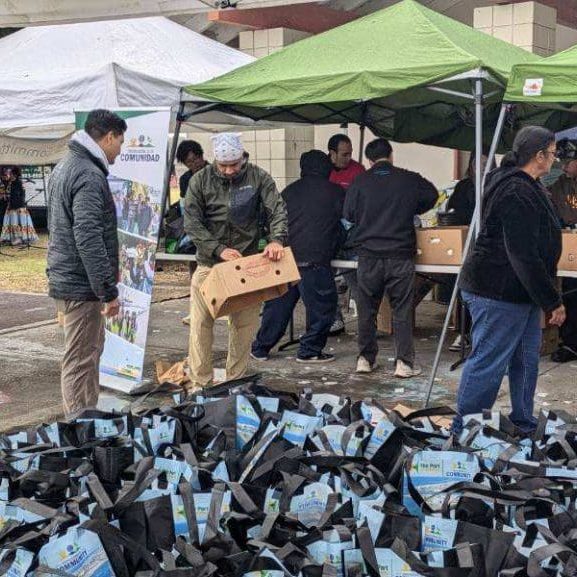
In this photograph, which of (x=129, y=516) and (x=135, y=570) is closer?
(x=135, y=570)

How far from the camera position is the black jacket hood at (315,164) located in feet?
24.6

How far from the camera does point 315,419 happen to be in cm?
363

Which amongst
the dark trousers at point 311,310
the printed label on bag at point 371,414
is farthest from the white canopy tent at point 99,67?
the printed label on bag at point 371,414

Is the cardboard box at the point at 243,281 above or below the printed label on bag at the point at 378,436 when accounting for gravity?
above

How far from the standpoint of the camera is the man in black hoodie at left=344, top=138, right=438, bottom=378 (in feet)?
22.3

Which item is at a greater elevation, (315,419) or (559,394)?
(315,419)

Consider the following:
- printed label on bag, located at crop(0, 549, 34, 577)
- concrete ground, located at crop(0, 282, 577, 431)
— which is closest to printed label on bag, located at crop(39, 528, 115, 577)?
printed label on bag, located at crop(0, 549, 34, 577)

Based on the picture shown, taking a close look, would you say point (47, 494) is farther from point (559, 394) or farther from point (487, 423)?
point (559, 394)

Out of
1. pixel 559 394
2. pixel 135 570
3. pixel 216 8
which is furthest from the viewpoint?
pixel 559 394

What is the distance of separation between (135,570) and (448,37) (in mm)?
5056

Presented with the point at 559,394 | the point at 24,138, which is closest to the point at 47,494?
the point at 559,394

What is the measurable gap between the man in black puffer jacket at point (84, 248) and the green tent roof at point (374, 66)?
5.95 feet

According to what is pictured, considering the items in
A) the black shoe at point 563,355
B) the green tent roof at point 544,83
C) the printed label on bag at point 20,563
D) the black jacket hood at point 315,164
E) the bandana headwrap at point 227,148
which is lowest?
the black shoe at point 563,355

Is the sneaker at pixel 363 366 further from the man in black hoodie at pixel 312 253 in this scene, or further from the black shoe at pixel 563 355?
the black shoe at pixel 563 355
